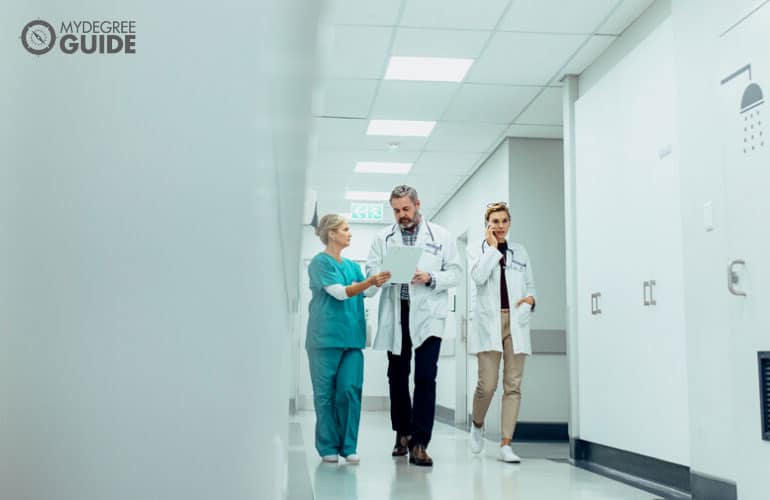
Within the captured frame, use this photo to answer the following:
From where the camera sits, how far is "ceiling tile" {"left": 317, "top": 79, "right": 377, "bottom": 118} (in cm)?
556

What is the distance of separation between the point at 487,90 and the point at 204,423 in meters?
5.39

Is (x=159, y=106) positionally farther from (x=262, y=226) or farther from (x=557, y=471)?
(x=557, y=471)

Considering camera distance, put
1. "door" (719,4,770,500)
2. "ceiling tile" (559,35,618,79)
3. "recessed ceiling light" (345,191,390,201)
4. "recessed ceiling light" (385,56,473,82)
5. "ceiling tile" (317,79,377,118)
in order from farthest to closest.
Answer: "recessed ceiling light" (345,191,390,201)
"ceiling tile" (317,79,377,118)
"recessed ceiling light" (385,56,473,82)
"ceiling tile" (559,35,618,79)
"door" (719,4,770,500)

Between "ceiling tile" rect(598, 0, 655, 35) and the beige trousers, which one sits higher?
"ceiling tile" rect(598, 0, 655, 35)

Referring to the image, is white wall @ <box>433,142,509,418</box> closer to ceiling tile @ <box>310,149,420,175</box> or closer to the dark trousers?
ceiling tile @ <box>310,149,420,175</box>

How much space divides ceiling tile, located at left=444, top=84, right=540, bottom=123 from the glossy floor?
2.64 m

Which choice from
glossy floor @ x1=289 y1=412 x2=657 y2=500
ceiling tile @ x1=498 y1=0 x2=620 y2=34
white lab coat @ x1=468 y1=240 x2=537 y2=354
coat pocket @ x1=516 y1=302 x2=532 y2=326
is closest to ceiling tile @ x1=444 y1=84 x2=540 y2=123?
ceiling tile @ x1=498 y1=0 x2=620 y2=34

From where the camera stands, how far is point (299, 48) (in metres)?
0.57

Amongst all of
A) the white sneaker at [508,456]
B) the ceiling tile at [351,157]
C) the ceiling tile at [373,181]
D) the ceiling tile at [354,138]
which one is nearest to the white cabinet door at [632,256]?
the white sneaker at [508,456]

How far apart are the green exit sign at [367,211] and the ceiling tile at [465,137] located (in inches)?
92.3

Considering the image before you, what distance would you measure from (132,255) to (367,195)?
9.06 m

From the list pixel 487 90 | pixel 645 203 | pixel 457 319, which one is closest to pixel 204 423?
pixel 645 203

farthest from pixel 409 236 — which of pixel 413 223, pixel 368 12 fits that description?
pixel 368 12

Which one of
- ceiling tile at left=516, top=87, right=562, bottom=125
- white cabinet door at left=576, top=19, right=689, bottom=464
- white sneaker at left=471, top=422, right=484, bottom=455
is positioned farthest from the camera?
ceiling tile at left=516, top=87, right=562, bottom=125
